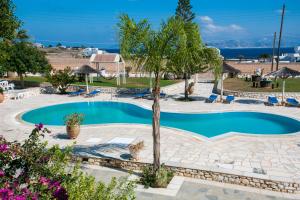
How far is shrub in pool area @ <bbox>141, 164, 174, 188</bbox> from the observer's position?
8875 millimetres

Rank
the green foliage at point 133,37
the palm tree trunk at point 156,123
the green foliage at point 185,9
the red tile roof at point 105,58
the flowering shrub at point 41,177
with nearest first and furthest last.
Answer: the flowering shrub at point 41,177, the green foliage at point 133,37, the palm tree trunk at point 156,123, the red tile roof at point 105,58, the green foliage at point 185,9

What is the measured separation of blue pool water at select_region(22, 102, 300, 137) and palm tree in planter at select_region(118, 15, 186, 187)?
7761mm

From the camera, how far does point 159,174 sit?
8969 millimetres

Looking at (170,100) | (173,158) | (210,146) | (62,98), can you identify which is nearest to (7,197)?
(173,158)

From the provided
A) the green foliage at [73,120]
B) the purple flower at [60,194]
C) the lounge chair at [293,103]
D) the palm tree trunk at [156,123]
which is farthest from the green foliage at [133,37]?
the lounge chair at [293,103]

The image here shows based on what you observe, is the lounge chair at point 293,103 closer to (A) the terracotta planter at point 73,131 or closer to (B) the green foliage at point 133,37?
(A) the terracotta planter at point 73,131

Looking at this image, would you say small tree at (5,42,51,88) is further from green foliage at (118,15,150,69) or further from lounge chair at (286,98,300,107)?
lounge chair at (286,98,300,107)

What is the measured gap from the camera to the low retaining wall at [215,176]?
8531 mm

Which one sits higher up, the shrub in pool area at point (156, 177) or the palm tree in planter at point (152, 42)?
the palm tree in planter at point (152, 42)

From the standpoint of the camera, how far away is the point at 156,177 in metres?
8.95

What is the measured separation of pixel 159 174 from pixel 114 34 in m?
4.46

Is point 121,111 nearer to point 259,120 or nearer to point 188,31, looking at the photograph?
point 259,120

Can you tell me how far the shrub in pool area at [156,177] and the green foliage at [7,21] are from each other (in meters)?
7.05

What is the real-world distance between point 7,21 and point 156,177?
7.50m
